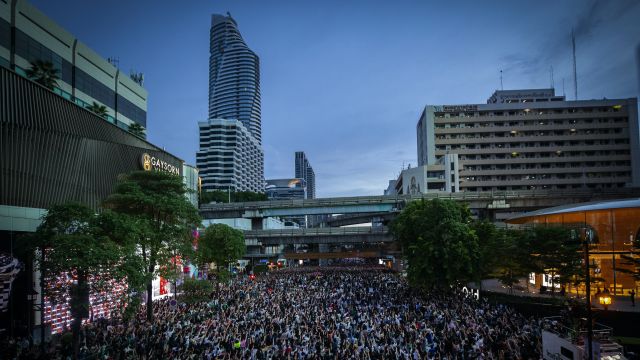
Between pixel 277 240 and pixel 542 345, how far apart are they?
185ft

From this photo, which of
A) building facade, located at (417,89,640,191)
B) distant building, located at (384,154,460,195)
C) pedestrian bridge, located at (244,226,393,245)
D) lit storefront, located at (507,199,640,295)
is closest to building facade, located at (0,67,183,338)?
lit storefront, located at (507,199,640,295)

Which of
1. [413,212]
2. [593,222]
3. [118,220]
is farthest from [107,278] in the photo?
[593,222]

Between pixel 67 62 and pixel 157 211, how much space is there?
81.4 ft

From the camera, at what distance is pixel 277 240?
72.1 m

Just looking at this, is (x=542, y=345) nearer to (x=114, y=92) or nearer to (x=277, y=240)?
(x=114, y=92)

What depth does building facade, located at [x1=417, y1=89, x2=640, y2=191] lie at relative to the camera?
293 ft

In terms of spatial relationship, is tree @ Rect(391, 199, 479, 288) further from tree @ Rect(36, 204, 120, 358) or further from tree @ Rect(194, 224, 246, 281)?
tree @ Rect(36, 204, 120, 358)

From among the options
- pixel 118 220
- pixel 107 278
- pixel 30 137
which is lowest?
pixel 107 278

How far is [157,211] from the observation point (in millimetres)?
25875

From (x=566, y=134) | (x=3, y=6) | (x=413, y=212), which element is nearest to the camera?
(x=3, y=6)

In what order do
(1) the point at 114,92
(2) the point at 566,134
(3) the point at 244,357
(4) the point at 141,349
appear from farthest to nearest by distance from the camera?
(2) the point at 566,134 < (1) the point at 114,92 < (4) the point at 141,349 < (3) the point at 244,357

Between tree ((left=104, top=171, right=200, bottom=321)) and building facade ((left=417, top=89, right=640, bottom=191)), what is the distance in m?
75.5

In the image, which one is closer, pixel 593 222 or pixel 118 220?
pixel 118 220

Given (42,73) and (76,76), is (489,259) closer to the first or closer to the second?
(42,73)
